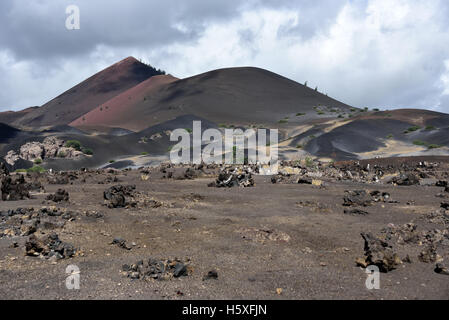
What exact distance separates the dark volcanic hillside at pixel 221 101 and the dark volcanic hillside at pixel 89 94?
9.68m

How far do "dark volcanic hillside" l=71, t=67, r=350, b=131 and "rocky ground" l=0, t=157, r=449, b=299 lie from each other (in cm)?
5703

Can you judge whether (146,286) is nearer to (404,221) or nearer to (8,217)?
(8,217)

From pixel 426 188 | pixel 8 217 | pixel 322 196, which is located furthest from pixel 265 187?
pixel 8 217

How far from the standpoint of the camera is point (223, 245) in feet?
25.9

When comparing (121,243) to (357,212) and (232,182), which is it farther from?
(232,182)

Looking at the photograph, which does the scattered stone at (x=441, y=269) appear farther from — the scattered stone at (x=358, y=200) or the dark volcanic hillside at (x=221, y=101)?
the dark volcanic hillside at (x=221, y=101)

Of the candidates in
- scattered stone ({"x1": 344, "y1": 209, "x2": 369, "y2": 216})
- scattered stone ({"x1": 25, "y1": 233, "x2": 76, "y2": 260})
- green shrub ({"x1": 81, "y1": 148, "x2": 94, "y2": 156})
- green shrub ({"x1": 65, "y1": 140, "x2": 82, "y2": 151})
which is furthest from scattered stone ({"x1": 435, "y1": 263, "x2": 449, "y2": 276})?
green shrub ({"x1": 81, "y1": 148, "x2": 94, "y2": 156})

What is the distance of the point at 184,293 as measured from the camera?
17.5 ft

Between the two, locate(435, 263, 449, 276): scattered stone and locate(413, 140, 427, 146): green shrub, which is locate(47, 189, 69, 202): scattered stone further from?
locate(413, 140, 427, 146): green shrub

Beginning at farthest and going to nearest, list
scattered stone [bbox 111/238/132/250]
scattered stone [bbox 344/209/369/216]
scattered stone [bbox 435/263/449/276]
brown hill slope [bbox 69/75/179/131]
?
brown hill slope [bbox 69/75/179/131] → scattered stone [bbox 344/209/369/216] → scattered stone [bbox 111/238/132/250] → scattered stone [bbox 435/263/449/276]

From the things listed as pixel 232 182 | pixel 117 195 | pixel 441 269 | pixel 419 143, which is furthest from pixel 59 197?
pixel 419 143

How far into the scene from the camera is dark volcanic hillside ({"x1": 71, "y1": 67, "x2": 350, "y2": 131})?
249 ft

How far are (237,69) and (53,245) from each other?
100m

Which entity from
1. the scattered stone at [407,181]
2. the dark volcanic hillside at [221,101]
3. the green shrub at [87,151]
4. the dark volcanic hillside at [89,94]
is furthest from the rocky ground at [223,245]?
the dark volcanic hillside at [89,94]
